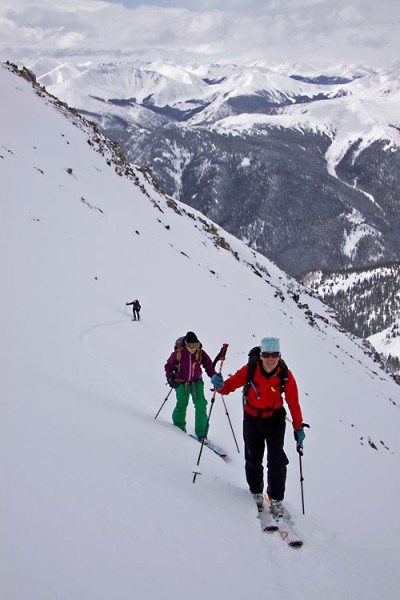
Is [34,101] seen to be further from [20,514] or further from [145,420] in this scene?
[20,514]

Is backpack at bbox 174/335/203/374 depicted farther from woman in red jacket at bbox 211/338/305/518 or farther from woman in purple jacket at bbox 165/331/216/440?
woman in red jacket at bbox 211/338/305/518

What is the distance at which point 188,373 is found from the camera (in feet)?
32.5

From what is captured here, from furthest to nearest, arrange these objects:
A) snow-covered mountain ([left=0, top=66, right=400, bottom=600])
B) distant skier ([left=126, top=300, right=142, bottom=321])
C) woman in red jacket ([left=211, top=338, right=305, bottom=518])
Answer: distant skier ([left=126, top=300, right=142, bottom=321]) → woman in red jacket ([left=211, top=338, right=305, bottom=518]) → snow-covered mountain ([left=0, top=66, right=400, bottom=600])

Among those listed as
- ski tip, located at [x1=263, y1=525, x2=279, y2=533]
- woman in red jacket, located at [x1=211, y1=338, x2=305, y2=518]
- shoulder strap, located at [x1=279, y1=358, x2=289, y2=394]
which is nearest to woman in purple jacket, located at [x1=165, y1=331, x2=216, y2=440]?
woman in red jacket, located at [x1=211, y1=338, x2=305, y2=518]

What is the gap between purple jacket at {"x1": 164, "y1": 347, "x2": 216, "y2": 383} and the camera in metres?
9.78

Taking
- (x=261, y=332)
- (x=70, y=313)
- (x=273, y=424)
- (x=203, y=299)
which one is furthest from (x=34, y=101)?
(x=273, y=424)

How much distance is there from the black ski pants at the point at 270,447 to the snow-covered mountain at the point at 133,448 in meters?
0.60

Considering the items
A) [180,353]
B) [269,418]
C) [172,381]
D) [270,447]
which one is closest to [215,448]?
[172,381]

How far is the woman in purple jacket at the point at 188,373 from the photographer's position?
9.70 meters

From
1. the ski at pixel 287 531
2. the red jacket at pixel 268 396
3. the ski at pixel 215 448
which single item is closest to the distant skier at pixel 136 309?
the ski at pixel 215 448

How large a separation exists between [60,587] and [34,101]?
49.3 m

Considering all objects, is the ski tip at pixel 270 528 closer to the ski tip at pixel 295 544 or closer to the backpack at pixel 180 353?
the ski tip at pixel 295 544

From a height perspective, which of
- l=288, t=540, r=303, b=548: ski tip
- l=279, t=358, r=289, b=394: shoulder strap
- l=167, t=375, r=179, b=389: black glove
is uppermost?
l=279, t=358, r=289, b=394: shoulder strap

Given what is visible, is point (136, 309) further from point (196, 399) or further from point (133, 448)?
point (133, 448)
